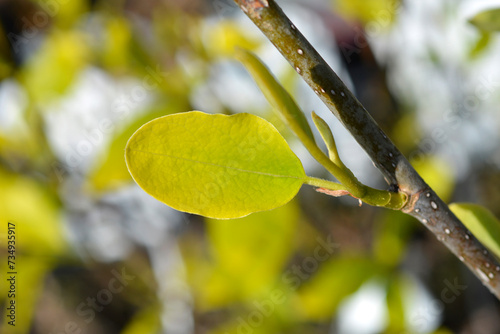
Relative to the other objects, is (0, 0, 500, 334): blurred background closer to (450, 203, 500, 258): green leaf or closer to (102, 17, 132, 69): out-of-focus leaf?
(102, 17, 132, 69): out-of-focus leaf

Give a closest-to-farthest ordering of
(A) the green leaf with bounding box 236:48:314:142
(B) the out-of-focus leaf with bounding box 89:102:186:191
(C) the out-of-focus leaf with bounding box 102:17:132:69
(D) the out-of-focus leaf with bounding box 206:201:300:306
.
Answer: (A) the green leaf with bounding box 236:48:314:142
(D) the out-of-focus leaf with bounding box 206:201:300:306
(B) the out-of-focus leaf with bounding box 89:102:186:191
(C) the out-of-focus leaf with bounding box 102:17:132:69

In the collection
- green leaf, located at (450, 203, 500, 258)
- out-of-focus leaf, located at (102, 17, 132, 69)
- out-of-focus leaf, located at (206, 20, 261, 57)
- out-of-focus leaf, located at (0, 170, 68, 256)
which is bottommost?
out-of-focus leaf, located at (0, 170, 68, 256)

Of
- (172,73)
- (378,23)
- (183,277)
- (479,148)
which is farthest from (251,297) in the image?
(479,148)

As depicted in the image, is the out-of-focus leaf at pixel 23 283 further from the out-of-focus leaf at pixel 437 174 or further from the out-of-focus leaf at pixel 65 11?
the out-of-focus leaf at pixel 437 174

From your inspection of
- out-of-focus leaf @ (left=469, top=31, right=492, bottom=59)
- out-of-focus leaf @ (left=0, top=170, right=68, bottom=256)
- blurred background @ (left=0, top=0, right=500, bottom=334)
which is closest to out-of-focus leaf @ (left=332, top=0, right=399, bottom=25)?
blurred background @ (left=0, top=0, right=500, bottom=334)

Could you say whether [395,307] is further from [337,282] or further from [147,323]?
[147,323]

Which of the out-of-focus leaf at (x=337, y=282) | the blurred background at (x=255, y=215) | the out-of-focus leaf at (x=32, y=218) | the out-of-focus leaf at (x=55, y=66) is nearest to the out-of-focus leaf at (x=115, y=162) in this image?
the blurred background at (x=255, y=215)

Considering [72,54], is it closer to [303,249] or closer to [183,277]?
[183,277]
